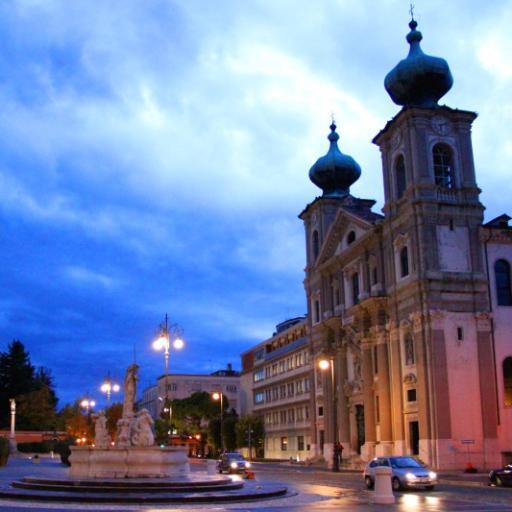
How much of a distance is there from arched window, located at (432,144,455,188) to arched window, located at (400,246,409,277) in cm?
546

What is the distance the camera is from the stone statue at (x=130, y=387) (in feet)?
111

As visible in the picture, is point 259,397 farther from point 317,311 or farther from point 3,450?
point 3,450

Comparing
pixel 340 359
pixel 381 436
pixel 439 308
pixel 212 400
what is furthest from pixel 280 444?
pixel 439 308

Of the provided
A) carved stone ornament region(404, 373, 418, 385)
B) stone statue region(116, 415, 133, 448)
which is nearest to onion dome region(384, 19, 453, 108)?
carved stone ornament region(404, 373, 418, 385)

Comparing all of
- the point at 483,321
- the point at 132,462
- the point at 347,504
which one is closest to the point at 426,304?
the point at 483,321

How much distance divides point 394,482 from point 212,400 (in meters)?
81.4

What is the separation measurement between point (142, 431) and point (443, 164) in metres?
33.3

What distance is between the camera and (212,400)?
112188mm

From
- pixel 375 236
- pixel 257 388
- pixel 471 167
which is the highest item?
pixel 471 167

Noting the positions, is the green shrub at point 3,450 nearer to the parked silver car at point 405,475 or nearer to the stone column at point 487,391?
the parked silver car at point 405,475

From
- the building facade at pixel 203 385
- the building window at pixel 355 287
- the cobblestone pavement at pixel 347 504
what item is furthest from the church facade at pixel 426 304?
the building facade at pixel 203 385

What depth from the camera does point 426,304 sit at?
51219 mm

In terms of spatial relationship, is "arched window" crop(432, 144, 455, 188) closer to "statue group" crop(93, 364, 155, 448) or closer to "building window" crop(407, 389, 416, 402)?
"building window" crop(407, 389, 416, 402)

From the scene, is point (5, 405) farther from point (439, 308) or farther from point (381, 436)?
point (439, 308)
